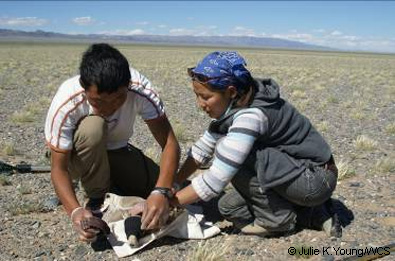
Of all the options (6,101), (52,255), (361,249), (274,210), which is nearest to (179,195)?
(274,210)

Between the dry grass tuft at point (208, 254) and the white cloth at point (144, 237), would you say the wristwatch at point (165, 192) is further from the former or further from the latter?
the dry grass tuft at point (208, 254)

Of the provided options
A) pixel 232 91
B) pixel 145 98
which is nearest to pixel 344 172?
A: pixel 232 91

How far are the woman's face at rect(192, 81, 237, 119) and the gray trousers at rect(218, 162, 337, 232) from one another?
1.57 ft

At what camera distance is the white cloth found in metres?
3.41

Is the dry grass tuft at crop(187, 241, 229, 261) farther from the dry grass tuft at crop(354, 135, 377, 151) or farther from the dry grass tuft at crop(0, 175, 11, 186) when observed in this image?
the dry grass tuft at crop(354, 135, 377, 151)

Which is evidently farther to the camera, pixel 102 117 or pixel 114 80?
pixel 102 117

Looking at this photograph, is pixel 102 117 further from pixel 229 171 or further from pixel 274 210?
pixel 274 210

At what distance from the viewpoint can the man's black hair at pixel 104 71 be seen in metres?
2.93

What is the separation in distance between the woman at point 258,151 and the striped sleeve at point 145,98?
1.40 ft

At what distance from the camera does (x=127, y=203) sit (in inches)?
147

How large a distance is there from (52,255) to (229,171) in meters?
1.46

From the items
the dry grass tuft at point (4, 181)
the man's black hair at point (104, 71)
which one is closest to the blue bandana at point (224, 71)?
the man's black hair at point (104, 71)

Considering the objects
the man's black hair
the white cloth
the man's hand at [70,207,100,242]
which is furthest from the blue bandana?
the man's hand at [70,207,100,242]

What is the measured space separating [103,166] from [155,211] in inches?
32.9
